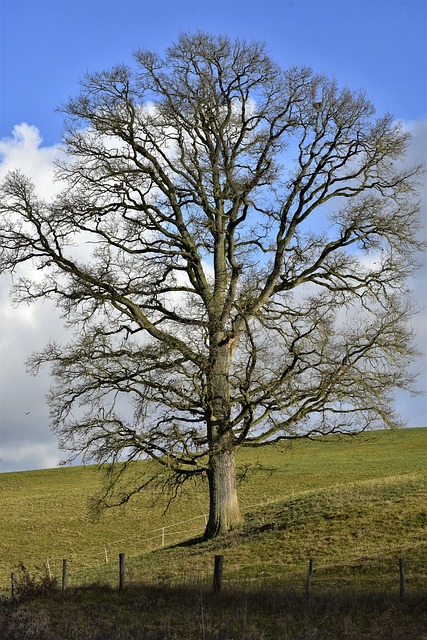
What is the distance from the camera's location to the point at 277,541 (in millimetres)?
24188

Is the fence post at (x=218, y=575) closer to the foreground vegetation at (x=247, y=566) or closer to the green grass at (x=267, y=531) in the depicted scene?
the foreground vegetation at (x=247, y=566)

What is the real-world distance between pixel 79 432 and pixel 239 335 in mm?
6281

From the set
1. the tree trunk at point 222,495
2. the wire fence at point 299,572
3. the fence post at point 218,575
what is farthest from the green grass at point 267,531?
the fence post at point 218,575

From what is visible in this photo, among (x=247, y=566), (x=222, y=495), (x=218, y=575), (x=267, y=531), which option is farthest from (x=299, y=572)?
(x=222, y=495)

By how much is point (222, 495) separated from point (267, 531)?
1.90 metres

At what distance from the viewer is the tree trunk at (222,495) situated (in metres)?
→ 25.9

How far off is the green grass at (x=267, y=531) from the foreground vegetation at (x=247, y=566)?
0.07 metres

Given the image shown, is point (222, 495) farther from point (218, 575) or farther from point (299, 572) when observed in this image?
point (218, 575)

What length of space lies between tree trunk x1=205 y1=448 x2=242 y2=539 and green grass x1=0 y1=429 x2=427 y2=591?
471 millimetres

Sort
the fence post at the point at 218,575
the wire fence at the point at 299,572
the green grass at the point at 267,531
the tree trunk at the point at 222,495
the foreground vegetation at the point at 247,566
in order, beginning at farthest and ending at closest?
1. the tree trunk at the point at 222,495
2. the green grass at the point at 267,531
3. the wire fence at the point at 299,572
4. the fence post at the point at 218,575
5. the foreground vegetation at the point at 247,566

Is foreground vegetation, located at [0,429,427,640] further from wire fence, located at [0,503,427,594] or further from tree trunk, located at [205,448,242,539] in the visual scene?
tree trunk, located at [205,448,242,539]

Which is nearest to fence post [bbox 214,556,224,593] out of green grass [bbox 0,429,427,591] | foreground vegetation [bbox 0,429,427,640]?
foreground vegetation [bbox 0,429,427,640]

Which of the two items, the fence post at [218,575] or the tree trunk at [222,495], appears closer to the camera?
the fence post at [218,575]

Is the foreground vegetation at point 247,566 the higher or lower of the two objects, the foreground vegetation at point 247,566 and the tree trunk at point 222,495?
the lower
